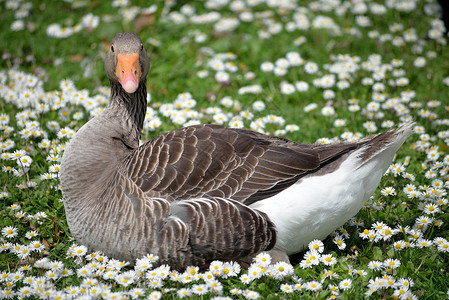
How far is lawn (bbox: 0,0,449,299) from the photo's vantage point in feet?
12.2

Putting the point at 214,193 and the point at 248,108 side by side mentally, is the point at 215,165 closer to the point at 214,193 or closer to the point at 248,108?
the point at 214,193

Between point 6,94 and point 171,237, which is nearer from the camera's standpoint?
point 171,237

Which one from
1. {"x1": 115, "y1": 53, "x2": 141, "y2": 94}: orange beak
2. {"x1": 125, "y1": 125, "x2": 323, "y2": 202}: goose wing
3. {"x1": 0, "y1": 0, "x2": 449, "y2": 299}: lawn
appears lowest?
{"x1": 0, "y1": 0, "x2": 449, "y2": 299}: lawn

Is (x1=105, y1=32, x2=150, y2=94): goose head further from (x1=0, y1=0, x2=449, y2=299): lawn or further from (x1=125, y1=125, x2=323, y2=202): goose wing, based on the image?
(x1=0, y1=0, x2=449, y2=299): lawn

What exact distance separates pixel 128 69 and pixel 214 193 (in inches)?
50.4

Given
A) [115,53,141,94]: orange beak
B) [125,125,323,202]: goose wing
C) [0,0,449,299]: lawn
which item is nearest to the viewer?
[0,0,449,299]: lawn

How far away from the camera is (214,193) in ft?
12.6

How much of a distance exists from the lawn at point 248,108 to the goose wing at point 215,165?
1.79 ft

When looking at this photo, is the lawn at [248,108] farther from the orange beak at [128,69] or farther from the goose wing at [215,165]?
the orange beak at [128,69]

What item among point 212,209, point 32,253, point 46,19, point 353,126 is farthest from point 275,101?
point 46,19

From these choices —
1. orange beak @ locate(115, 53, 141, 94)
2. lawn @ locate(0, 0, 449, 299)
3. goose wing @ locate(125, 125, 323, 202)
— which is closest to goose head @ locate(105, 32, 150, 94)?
orange beak @ locate(115, 53, 141, 94)

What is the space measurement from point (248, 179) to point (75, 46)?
501cm

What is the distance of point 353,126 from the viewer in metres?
6.13

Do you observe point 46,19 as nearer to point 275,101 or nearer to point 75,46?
point 75,46
